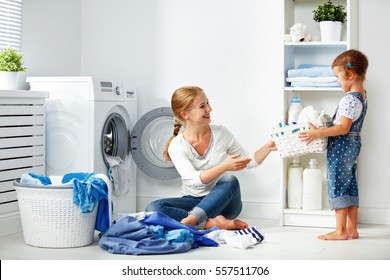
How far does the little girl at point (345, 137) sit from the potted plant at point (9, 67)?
1758mm

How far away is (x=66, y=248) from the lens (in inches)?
138

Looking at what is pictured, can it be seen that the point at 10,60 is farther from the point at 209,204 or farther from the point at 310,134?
the point at 310,134

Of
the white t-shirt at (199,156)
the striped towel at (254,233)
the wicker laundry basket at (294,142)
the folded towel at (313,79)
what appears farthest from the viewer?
the folded towel at (313,79)

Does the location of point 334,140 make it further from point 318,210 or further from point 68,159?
point 68,159

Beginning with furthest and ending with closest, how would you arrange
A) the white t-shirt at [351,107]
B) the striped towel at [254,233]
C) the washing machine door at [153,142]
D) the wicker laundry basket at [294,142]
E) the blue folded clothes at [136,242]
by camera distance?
the washing machine door at [153,142] < the wicker laundry basket at [294,142] < the white t-shirt at [351,107] < the striped towel at [254,233] < the blue folded clothes at [136,242]

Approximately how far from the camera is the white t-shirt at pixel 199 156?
4023mm

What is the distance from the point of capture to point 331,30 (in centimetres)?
419

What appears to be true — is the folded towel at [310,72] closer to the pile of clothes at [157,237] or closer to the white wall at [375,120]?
the white wall at [375,120]

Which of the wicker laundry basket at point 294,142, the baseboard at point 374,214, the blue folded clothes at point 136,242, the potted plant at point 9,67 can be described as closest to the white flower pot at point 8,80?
the potted plant at point 9,67

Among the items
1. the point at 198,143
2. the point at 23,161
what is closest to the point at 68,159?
the point at 23,161

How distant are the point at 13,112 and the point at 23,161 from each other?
31cm

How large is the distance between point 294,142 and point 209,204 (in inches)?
23.6

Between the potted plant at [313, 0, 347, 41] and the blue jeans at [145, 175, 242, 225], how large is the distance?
1099 mm

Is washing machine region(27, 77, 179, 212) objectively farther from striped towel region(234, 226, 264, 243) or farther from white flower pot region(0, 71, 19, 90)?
striped towel region(234, 226, 264, 243)
